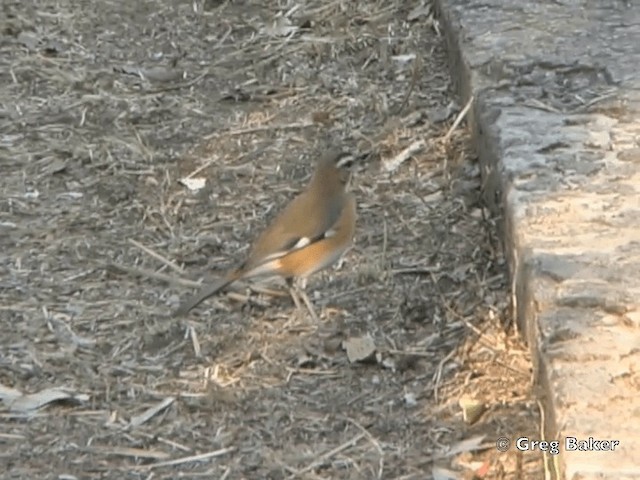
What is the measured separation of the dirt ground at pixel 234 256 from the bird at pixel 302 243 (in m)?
0.14

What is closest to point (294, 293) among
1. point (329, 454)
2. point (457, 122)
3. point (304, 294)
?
point (304, 294)

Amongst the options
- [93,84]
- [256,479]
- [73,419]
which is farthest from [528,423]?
[93,84]

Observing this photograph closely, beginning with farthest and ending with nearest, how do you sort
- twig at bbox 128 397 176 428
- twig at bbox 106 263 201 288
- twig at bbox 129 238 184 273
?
twig at bbox 129 238 184 273 < twig at bbox 106 263 201 288 < twig at bbox 128 397 176 428

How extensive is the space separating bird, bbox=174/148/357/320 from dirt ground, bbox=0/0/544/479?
0.14 m

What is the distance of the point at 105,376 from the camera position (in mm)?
5324

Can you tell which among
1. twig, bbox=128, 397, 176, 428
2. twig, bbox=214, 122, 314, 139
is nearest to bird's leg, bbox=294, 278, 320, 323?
twig, bbox=128, 397, 176, 428

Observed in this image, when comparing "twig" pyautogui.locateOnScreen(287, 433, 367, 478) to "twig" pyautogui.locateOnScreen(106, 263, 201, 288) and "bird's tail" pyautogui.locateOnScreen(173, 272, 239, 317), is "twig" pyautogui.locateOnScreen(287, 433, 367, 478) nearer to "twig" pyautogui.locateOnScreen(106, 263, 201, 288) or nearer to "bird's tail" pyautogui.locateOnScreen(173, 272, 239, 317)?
"bird's tail" pyautogui.locateOnScreen(173, 272, 239, 317)

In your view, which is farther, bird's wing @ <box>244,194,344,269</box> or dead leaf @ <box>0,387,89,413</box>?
bird's wing @ <box>244,194,344,269</box>

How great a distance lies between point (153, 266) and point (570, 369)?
2.19 metres

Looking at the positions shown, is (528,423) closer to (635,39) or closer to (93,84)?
(635,39)

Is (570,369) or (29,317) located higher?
(570,369)

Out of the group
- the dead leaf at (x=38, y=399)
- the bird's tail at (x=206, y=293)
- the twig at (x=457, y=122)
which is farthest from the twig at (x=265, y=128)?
the dead leaf at (x=38, y=399)

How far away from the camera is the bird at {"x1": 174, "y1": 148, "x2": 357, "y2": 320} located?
5641mm

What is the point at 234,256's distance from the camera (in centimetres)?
621
